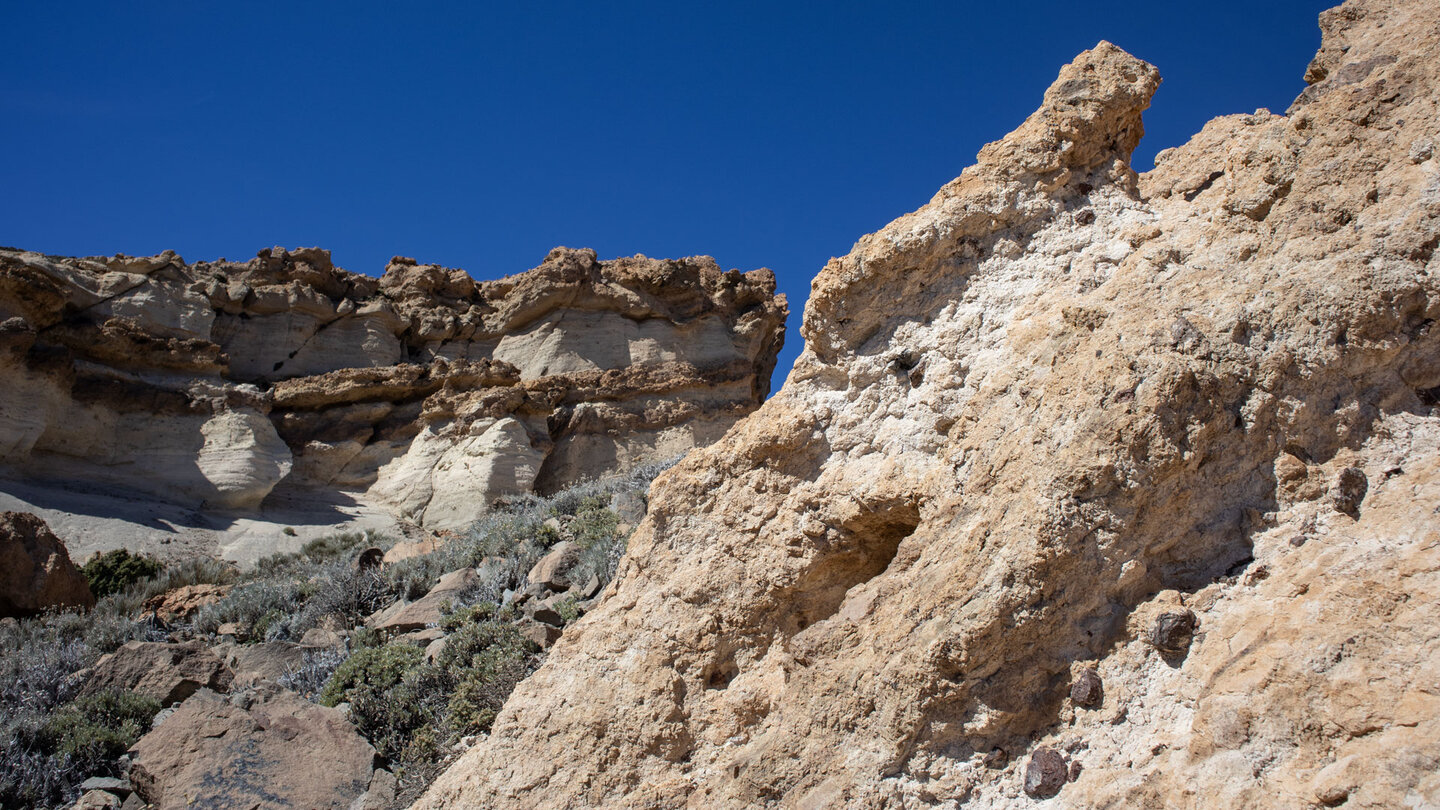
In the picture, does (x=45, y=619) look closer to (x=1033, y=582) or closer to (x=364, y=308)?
(x=1033, y=582)

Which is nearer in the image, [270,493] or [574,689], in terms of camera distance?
[574,689]

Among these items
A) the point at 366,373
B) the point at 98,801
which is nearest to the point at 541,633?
the point at 98,801

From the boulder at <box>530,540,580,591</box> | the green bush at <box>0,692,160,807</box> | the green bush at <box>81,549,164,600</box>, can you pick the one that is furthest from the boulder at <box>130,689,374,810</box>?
the green bush at <box>81,549,164,600</box>

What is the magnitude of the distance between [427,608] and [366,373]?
13.3m

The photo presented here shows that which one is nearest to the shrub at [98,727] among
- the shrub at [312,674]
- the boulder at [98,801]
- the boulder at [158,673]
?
the boulder at [158,673]

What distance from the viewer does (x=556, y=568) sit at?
26.2 ft

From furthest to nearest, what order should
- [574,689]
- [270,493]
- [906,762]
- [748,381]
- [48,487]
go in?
[748,381], [270,493], [48,487], [574,689], [906,762]

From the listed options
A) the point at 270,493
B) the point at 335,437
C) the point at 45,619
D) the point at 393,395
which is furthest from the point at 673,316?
the point at 45,619

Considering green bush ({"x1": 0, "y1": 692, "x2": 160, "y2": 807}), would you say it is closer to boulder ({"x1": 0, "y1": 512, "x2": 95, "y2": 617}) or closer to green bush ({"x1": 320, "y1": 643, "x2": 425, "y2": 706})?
green bush ({"x1": 320, "y1": 643, "x2": 425, "y2": 706})

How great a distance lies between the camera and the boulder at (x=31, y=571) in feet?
29.3

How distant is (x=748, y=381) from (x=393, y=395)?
26.3 feet

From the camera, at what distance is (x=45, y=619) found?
878 cm

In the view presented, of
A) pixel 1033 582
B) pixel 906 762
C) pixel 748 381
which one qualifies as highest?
pixel 748 381

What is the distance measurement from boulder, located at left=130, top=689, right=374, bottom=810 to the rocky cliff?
31.8 feet
